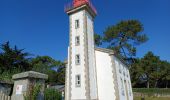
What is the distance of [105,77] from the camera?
22.8 meters

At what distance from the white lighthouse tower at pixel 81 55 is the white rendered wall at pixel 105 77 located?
2.15 ft

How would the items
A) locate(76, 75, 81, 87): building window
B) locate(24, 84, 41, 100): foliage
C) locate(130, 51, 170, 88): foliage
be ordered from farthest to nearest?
locate(130, 51, 170, 88): foliage, locate(76, 75, 81, 87): building window, locate(24, 84, 41, 100): foliage

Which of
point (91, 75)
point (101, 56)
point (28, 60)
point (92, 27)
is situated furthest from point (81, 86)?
point (92, 27)

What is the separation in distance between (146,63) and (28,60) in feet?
140

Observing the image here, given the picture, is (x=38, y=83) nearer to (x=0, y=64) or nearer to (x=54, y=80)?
(x=0, y=64)

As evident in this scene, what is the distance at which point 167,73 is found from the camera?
184ft

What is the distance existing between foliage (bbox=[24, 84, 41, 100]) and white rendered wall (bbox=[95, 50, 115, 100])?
58.3ft

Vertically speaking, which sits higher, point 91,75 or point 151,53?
point 151,53

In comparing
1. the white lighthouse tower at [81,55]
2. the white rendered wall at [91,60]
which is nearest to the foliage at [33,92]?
the white lighthouse tower at [81,55]

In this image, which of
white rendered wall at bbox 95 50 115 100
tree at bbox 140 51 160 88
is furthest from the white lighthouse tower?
tree at bbox 140 51 160 88

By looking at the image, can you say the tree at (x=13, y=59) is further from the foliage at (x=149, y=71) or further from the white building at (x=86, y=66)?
the foliage at (x=149, y=71)

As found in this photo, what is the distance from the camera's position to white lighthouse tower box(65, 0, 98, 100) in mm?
21312

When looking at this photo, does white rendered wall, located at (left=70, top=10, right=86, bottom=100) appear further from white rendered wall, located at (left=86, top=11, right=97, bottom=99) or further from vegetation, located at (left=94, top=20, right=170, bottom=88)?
vegetation, located at (left=94, top=20, right=170, bottom=88)

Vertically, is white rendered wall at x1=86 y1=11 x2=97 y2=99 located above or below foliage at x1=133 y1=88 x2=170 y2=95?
above
